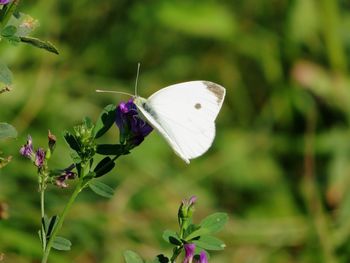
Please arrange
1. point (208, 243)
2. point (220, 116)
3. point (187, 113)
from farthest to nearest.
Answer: point (220, 116) < point (187, 113) < point (208, 243)

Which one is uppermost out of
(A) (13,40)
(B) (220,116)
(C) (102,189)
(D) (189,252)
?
(B) (220,116)

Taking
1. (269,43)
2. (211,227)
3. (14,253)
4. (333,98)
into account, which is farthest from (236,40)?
(211,227)

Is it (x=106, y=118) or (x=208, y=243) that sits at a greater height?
(x=106, y=118)

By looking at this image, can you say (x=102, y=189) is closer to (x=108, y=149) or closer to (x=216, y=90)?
(x=108, y=149)

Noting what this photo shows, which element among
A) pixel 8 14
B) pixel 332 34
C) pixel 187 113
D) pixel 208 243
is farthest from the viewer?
pixel 332 34

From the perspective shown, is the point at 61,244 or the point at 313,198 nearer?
the point at 61,244

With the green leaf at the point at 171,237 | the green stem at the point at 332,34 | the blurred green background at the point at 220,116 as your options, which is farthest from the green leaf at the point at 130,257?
the green stem at the point at 332,34

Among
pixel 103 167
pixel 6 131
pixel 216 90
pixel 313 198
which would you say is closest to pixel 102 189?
pixel 103 167

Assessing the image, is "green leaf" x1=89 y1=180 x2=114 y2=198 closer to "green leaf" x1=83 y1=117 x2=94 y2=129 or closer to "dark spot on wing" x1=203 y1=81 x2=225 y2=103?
"green leaf" x1=83 y1=117 x2=94 y2=129
